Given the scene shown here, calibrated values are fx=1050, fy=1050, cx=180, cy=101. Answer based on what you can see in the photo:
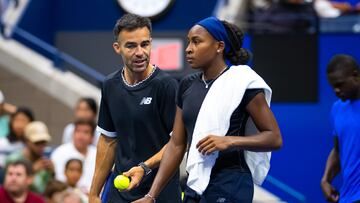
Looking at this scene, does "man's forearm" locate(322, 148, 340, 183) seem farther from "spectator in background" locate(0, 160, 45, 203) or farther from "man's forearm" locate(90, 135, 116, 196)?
"spectator in background" locate(0, 160, 45, 203)

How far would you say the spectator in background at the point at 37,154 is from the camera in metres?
11.0

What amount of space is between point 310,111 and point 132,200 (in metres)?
8.08

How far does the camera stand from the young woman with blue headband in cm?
612

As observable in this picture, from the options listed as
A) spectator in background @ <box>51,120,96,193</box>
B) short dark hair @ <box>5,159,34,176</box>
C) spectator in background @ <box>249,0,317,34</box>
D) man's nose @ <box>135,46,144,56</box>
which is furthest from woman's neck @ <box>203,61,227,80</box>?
spectator in background @ <box>249,0,317,34</box>

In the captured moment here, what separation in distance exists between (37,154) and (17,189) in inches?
64.8

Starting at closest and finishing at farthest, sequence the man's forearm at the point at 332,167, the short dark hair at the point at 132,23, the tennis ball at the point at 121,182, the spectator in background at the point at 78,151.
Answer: the tennis ball at the point at 121,182, the short dark hair at the point at 132,23, the man's forearm at the point at 332,167, the spectator in background at the point at 78,151

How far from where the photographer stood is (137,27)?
6926 mm

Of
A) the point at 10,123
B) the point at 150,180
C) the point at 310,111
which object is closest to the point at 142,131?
the point at 150,180

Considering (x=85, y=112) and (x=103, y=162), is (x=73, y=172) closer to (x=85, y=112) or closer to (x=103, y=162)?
(x=85, y=112)

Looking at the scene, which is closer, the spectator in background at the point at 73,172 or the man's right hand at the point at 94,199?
the man's right hand at the point at 94,199

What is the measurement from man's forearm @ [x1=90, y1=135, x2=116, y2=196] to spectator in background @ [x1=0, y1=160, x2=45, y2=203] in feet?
9.84

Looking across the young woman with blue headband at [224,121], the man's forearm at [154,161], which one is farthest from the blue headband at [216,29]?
the man's forearm at [154,161]

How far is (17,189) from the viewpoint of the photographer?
33.4 feet

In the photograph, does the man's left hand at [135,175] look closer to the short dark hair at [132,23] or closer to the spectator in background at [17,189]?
the short dark hair at [132,23]
